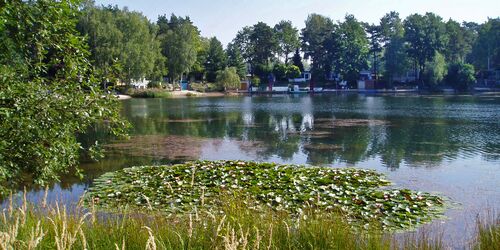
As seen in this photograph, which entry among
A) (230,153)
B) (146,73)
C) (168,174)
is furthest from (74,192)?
(146,73)

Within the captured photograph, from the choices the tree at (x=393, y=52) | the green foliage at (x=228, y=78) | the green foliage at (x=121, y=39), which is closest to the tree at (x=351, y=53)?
the tree at (x=393, y=52)

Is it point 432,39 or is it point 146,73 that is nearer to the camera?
point 146,73

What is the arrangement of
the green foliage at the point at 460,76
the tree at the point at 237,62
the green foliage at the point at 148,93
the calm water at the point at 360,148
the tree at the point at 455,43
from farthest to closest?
the tree at the point at 455,43 → the tree at the point at 237,62 → the green foliage at the point at 460,76 → the green foliage at the point at 148,93 → the calm water at the point at 360,148

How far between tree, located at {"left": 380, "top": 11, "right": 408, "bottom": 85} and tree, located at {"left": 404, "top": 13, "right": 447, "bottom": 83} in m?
1.49

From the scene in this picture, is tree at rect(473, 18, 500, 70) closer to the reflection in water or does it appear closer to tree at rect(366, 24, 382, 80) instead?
tree at rect(366, 24, 382, 80)

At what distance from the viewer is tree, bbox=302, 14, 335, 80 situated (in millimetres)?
91938

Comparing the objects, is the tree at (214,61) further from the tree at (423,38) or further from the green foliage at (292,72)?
the tree at (423,38)

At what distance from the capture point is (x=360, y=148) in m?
20.0

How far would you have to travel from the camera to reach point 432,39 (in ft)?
269

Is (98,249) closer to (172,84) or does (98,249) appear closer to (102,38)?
(102,38)

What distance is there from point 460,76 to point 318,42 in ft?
94.4

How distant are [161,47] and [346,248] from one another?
7344 centimetres

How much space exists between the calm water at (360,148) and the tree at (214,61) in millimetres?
53526

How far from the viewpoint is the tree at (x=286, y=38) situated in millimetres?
102250
